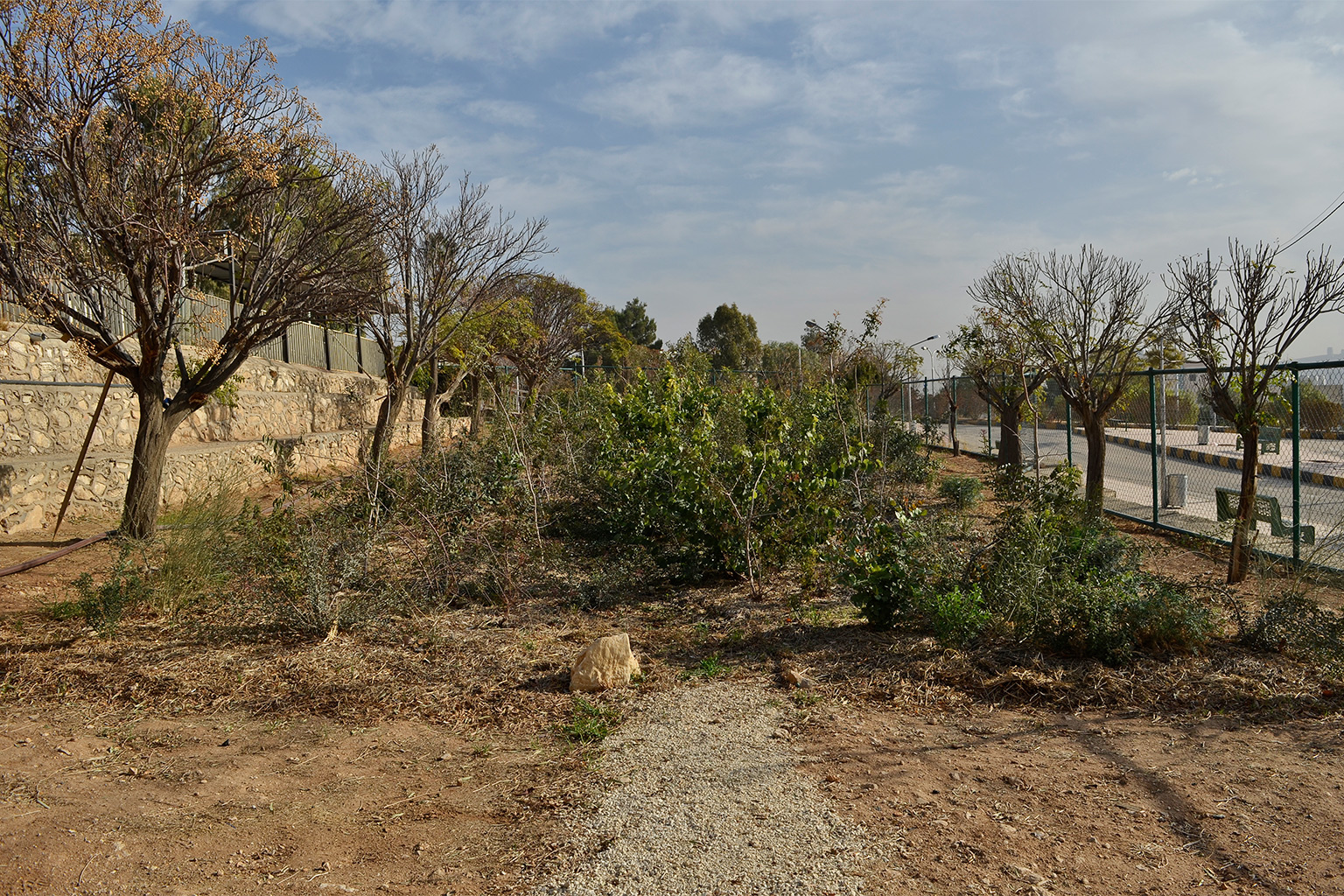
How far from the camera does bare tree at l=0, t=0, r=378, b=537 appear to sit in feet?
20.0

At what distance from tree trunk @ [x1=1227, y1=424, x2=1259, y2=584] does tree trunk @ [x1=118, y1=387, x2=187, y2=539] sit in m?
8.91

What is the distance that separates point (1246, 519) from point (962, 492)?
13.0 feet

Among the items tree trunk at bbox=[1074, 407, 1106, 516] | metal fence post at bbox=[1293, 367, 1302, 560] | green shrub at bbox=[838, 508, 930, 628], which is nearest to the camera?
green shrub at bbox=[838, 508, 930, 628]

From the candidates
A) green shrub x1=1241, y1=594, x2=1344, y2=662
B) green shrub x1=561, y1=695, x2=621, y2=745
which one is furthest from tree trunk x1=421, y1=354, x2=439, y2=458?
green shrub x1=1241, y1=594, x2=1344, y2=662

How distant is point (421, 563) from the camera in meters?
6.06

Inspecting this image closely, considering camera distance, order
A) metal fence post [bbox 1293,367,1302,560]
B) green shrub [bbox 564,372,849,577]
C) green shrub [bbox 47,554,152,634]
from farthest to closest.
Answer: metal fence post [bbox 1293,367,1302,560] → green shrub [bbox 564,372,849,577] → green shrub [bbox 47,554,152,634]

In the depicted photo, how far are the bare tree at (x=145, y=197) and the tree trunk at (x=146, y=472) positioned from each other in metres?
0.01

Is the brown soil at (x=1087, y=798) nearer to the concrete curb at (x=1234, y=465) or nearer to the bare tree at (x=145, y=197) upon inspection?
the concrete curb at (x=1234, y=465)

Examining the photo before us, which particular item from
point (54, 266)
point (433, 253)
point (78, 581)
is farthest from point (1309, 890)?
point (433, 253)

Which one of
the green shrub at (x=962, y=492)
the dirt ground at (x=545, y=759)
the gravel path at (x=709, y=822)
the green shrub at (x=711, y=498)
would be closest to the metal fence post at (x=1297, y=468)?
the dirt ground at (x=545, y=759)

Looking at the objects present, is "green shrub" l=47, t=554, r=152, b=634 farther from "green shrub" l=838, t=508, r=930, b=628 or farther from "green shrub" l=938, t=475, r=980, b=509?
"green shrub" l=938, t=475, r=980, b=509

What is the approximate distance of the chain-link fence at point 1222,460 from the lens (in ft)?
23.4

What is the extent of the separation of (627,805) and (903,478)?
7.34 meters

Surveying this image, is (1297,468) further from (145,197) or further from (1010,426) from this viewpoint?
(145,197)
